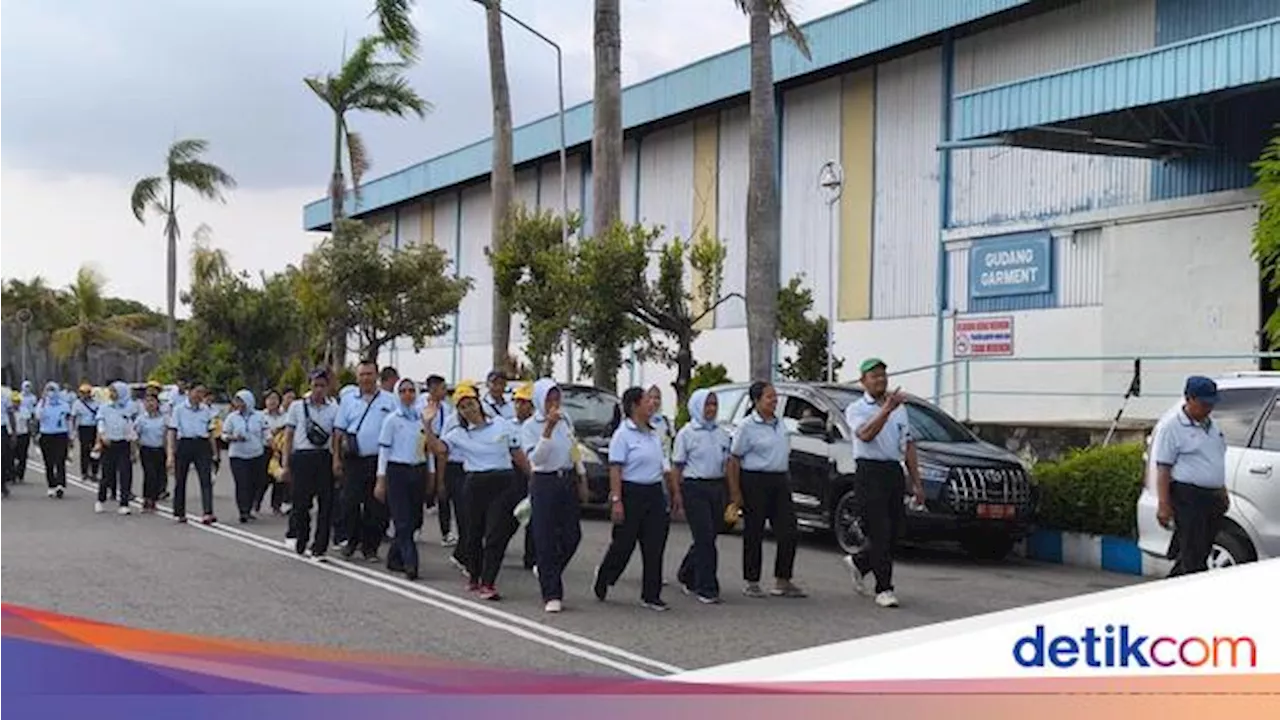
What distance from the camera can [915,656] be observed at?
3.19 metres

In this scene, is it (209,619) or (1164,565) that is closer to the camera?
(209,619)

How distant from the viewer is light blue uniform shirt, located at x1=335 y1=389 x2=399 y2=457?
43.7 feet

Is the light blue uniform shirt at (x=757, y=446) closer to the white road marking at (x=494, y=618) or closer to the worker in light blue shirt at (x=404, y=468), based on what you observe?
the white road marking at (x=494, y=618)

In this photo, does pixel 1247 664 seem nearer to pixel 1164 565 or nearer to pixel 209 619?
pixel 209 619

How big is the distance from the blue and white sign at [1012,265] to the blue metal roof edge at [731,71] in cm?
389

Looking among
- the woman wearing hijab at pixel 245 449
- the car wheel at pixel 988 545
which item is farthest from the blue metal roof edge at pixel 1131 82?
the woman wearing hijab at pixel 245 449

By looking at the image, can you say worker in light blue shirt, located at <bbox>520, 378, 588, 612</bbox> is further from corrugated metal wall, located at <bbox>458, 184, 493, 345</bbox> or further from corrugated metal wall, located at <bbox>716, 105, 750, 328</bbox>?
corrugated metal wall, located at <bbox>458, 184, 493, 345</bbox>

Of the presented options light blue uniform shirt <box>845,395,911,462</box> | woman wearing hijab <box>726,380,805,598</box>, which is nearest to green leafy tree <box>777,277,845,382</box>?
woman wearing hijab <box>726,380,805,598</box>

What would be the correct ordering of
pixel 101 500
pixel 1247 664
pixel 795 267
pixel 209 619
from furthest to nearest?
pixel 795 267
pixel 101 500
pixel 209 619
pixel 1247 664

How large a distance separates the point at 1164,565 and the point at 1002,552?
6.07 ft

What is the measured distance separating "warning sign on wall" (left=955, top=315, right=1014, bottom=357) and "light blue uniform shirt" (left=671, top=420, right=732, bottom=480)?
47.0 feet

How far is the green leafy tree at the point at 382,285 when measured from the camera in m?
34.2

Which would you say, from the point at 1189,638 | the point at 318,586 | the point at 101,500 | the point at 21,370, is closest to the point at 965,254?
A: the point at 101,500

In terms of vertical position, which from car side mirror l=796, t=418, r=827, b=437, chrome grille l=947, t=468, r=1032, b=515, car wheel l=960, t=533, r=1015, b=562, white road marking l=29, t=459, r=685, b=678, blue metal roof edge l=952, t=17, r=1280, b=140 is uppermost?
blue metal roof edge l=952, t=17, r=1280, b=140
